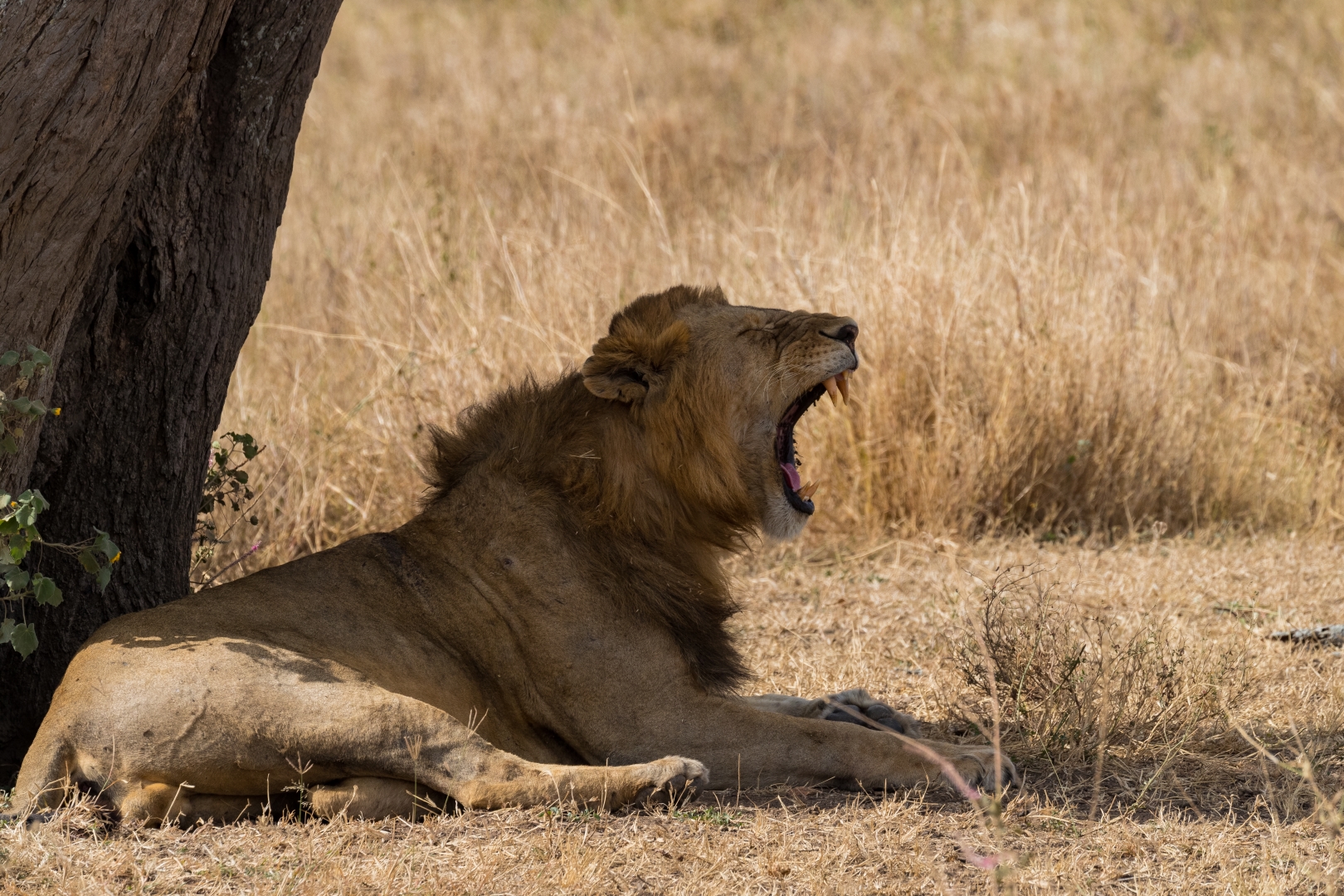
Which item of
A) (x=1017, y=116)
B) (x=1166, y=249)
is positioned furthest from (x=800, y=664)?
(x=1017, y=116)

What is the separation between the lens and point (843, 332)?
4.12 metres

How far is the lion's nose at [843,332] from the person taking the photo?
13.4ft

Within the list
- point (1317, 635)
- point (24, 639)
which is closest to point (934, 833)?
point (24, 639)

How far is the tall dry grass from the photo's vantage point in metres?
6.82

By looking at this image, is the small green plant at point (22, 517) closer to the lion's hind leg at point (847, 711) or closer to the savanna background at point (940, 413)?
the savanna background at point (940, 413)

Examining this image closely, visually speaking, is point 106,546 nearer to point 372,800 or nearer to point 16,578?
point 16,578

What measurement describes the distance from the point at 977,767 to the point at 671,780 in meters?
0.83

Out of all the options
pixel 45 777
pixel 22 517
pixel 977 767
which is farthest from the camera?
pixel 977 767

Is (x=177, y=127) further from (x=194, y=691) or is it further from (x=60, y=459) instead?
(x=194, y=691)

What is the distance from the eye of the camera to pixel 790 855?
335 cm

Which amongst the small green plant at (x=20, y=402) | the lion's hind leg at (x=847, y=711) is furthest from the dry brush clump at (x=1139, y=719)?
the small green plant at (x=20, y=402)

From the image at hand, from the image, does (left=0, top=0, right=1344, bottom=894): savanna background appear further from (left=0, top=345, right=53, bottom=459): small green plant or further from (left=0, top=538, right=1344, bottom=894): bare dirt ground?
(left=0, top=345, right=53, bottom=459): small green plant

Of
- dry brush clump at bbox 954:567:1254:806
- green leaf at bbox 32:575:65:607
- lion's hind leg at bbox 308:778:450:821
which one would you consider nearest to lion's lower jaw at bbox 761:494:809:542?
dry brush clump at bbox 954:567:1254:806

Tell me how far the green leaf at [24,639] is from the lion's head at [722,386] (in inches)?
60.8
